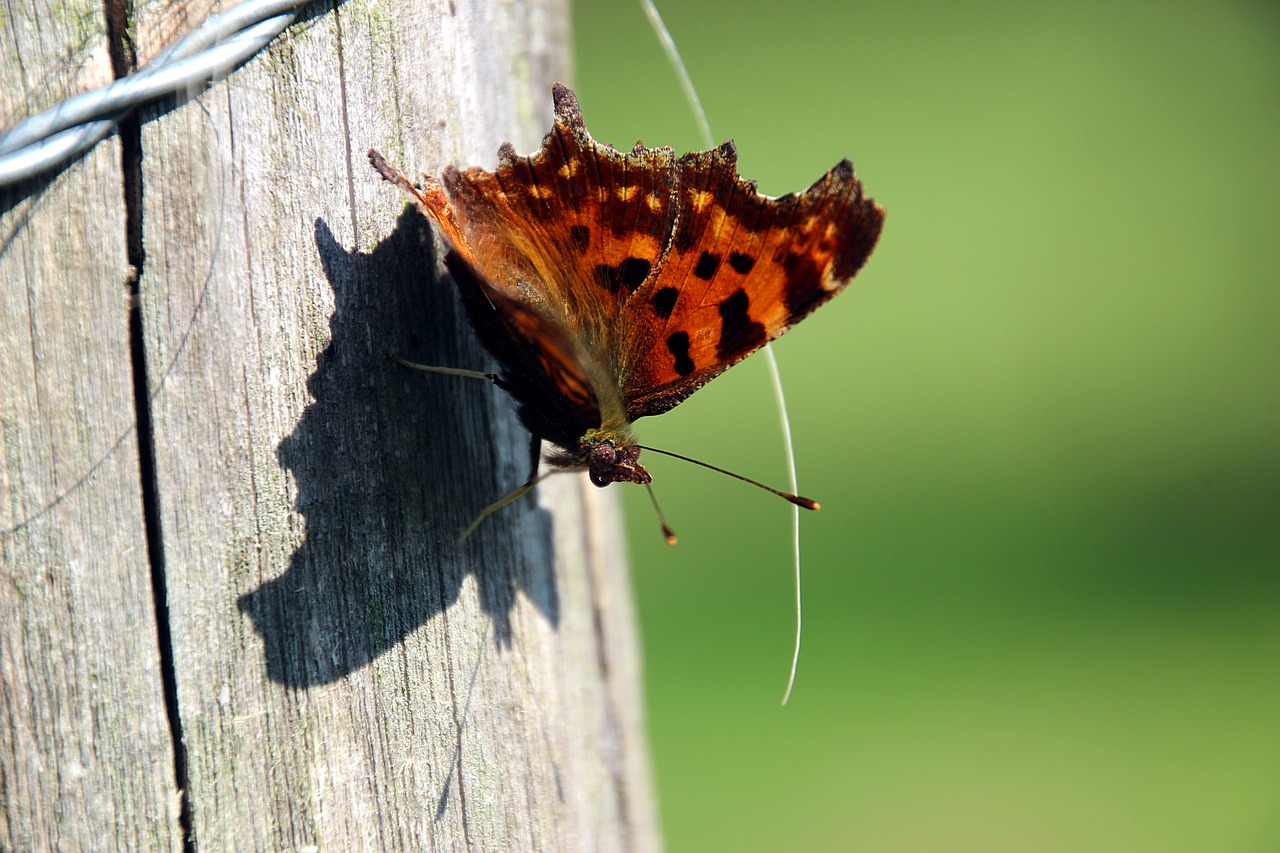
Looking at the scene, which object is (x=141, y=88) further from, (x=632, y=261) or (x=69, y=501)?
(x=632, y=261)

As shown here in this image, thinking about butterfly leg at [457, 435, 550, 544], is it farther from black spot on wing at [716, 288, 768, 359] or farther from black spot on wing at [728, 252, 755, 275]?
black spot on wing at [728, 252, 755, 275]

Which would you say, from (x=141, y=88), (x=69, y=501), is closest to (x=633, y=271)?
(x=141, y=88)

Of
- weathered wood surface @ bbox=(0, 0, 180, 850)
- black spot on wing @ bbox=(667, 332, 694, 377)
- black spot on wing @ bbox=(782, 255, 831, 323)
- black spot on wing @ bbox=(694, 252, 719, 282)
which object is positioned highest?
black spot on wing @ bbox=(694, 252, 719, 282)

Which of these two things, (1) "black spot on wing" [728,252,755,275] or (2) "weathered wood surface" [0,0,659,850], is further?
(1) "black spot on wing" [728,252,755,275]

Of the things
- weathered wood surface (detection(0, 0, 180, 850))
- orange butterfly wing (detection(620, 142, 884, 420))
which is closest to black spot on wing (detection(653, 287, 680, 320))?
orange butterfly wing (detection(620, 142, 884, 420))

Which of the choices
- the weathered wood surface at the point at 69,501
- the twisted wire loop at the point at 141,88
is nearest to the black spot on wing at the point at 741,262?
the twisted wire loop at the point at 141,88

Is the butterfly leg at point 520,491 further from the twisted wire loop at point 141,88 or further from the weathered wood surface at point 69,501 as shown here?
the twisted wire loop at point 141,88

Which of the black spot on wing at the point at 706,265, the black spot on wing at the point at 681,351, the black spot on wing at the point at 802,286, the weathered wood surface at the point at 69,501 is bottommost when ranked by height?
the weathered wood surface at the point at 69,501

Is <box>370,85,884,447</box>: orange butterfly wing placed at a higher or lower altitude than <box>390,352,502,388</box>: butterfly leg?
higher
